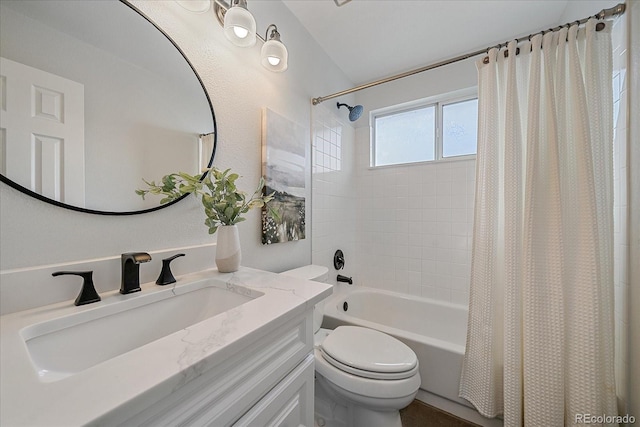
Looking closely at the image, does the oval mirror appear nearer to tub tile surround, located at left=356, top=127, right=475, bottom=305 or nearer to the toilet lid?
the toilet lid

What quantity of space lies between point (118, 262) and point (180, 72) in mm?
718

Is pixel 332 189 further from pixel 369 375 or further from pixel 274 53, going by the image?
pixel 369 375

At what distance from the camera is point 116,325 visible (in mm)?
598

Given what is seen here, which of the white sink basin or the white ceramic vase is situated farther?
the white ceramic vase

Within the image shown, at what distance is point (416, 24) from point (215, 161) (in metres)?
1.59

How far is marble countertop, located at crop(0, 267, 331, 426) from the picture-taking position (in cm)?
27

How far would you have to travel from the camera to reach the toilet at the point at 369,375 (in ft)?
3.13

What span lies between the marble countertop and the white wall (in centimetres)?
17

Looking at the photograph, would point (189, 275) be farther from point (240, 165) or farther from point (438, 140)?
point (438, 140)

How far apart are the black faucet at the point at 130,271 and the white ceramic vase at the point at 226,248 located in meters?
0.24

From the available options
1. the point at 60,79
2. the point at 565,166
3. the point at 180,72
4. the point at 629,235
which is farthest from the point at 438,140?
the point at 60,79

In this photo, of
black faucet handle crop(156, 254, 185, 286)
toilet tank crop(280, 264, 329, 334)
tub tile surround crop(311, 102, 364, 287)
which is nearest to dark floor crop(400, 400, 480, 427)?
toilet tank crop(280, 264, 329, 334)

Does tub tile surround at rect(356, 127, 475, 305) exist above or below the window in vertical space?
below

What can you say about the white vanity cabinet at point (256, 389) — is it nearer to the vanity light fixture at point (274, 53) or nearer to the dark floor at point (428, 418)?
the dark floor at point (428, 418)
